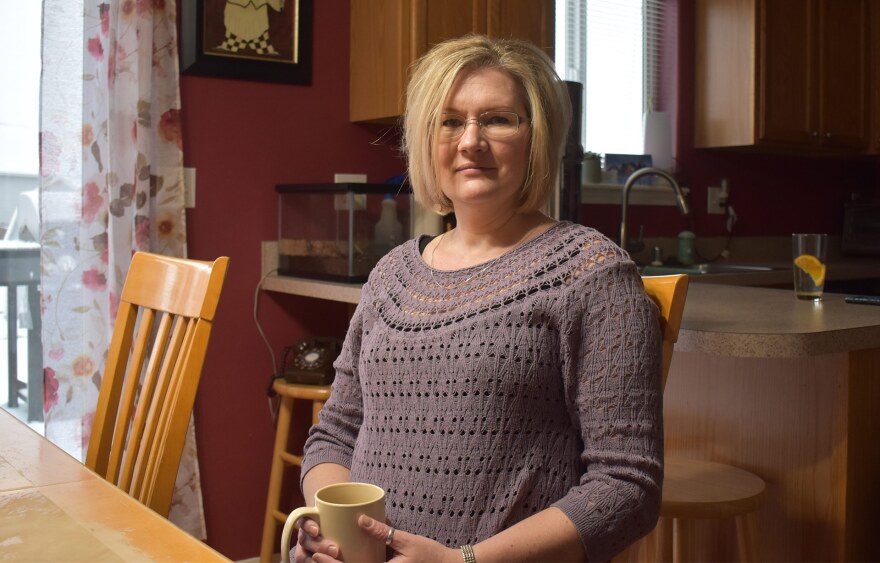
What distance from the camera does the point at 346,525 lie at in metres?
0.87

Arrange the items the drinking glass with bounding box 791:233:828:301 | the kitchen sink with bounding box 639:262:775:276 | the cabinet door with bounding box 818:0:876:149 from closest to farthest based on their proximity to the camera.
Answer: the drinking glass with bounding box 791:233:828:301 < the kitchen sink with bounding box 639:262:775:276 < the cabinet door with bounding box 818:0:876:149

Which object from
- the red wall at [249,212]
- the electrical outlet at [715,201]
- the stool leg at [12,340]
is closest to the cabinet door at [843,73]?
the electrical outlet at [715,201]

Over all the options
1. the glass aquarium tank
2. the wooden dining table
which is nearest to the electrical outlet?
the glass aquarium tank

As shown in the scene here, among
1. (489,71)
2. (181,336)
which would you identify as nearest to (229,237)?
(181,336)

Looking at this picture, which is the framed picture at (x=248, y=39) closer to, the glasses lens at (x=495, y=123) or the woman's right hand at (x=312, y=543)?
the glasses lens at (x=495, y=123)

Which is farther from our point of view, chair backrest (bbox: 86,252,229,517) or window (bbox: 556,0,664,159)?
window (bbox: 556,0,664,159)

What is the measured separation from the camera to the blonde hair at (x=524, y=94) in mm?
1299

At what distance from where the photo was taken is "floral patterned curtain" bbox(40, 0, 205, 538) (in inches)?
95.3

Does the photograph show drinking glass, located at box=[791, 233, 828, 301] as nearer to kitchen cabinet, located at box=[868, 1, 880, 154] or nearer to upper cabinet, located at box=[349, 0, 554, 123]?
upper cabinet, located at box=[349, 0, 554, 123]

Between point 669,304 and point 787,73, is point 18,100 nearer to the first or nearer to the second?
point 669,304

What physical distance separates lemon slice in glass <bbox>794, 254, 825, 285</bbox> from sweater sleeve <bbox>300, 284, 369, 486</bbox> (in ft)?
3.50

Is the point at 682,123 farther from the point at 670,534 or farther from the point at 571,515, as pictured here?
the point at 571,515

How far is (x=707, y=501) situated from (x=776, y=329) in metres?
0.31

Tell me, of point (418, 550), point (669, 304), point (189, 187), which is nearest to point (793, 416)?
point (669, 304)
